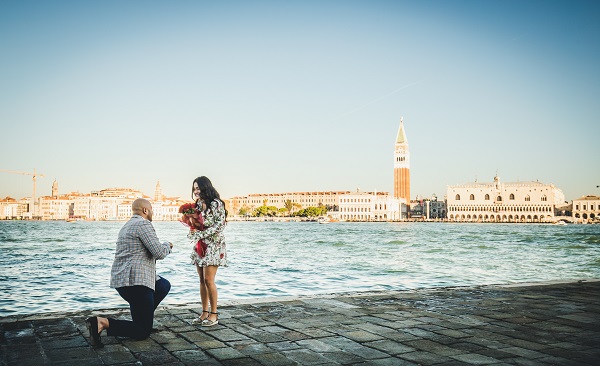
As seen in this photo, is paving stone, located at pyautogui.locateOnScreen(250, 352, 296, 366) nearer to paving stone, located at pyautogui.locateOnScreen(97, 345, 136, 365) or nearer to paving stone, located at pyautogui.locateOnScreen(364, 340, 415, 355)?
paving stone, located at pyautogui.locateOnScreen(364, 340, 415, 355)

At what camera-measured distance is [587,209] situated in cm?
14012

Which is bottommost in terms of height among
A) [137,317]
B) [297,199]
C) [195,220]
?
[137,317]

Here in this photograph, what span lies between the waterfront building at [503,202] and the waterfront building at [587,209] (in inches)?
201

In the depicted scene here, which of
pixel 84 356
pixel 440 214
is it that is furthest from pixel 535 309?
pixel 440 214

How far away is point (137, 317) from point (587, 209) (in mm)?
155057

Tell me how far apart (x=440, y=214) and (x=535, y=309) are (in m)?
167

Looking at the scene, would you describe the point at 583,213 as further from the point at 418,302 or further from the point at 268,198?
the point at 418,302

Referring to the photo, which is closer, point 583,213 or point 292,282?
point 292,282

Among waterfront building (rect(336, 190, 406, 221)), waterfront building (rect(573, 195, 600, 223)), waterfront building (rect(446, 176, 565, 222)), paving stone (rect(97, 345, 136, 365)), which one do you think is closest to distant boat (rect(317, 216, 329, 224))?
waterfront building (rect(336, 190, 406, 221))

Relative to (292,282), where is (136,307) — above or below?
above

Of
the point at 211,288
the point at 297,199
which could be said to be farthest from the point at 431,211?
the point at 211,288

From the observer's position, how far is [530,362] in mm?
3980

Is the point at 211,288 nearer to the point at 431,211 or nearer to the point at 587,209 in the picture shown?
the point at 587,209

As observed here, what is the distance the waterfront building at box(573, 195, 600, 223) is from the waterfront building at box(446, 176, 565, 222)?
16.7 ft
